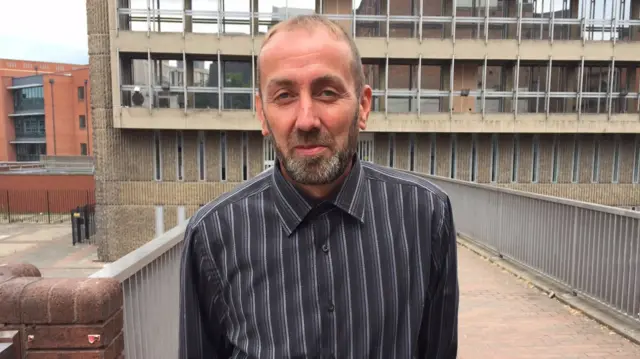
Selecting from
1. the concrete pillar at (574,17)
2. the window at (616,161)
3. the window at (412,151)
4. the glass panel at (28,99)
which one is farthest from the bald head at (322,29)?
the glass panel at (28,99)

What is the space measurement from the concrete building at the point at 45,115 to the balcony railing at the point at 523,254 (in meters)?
53.1

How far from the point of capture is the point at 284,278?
5.10 feet

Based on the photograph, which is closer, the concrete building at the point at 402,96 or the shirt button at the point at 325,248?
the shirt button at the point at 325,248

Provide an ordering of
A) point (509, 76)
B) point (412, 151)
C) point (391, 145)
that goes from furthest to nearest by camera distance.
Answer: point (509, 76), point (412, 151), point (391, 145)

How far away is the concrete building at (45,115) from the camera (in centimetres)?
5316

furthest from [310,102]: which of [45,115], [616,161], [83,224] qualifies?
[45,115]

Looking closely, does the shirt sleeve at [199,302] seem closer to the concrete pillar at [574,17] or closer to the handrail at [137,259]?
the handrail at [137,259]

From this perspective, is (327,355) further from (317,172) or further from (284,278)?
(317,172)

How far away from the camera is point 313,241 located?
158cm

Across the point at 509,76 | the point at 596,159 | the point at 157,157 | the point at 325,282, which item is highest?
the point at 509,76

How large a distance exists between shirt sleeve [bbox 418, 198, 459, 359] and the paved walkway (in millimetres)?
21540

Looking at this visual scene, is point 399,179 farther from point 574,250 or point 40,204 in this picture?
point 40,204

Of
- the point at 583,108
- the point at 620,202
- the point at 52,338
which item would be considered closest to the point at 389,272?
the point at 52,338

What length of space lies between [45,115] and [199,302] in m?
61.8
